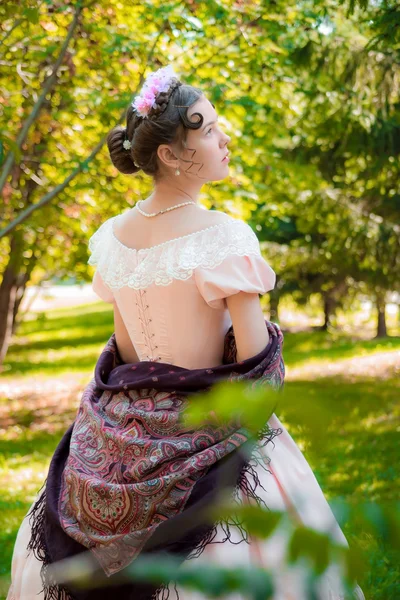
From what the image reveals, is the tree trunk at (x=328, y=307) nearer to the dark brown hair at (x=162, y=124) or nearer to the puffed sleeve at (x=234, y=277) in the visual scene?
the dark brown hair at (x=162, y=124)

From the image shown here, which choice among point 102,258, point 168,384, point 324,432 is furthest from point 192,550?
point 324,432

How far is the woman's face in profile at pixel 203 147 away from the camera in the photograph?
2.06 m

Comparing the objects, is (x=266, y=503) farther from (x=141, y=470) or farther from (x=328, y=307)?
(x=328, y=307)

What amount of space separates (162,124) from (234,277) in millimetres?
491

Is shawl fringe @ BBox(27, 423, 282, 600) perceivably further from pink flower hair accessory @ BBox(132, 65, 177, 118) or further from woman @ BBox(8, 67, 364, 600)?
pink flower hair accessory @ BBox(132, 65, 177, 118)

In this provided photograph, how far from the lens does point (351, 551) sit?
0.54m

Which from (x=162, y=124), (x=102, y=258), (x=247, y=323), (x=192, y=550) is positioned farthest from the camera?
(x=102, y=258)

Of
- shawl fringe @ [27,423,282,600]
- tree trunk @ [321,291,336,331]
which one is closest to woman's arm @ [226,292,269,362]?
shawl fringe @ [27,423,282,600]

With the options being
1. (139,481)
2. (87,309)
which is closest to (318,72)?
(139,481)

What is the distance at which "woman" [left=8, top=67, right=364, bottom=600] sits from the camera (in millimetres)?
1867

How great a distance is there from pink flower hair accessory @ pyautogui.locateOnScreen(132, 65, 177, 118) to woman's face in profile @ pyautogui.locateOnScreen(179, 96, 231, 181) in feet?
0.33

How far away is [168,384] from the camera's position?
6.58 feet

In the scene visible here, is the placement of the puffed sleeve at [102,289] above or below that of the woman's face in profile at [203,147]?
below

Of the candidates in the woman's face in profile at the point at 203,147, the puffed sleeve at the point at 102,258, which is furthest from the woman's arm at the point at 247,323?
the puffed sleeve at the point at 102,258
